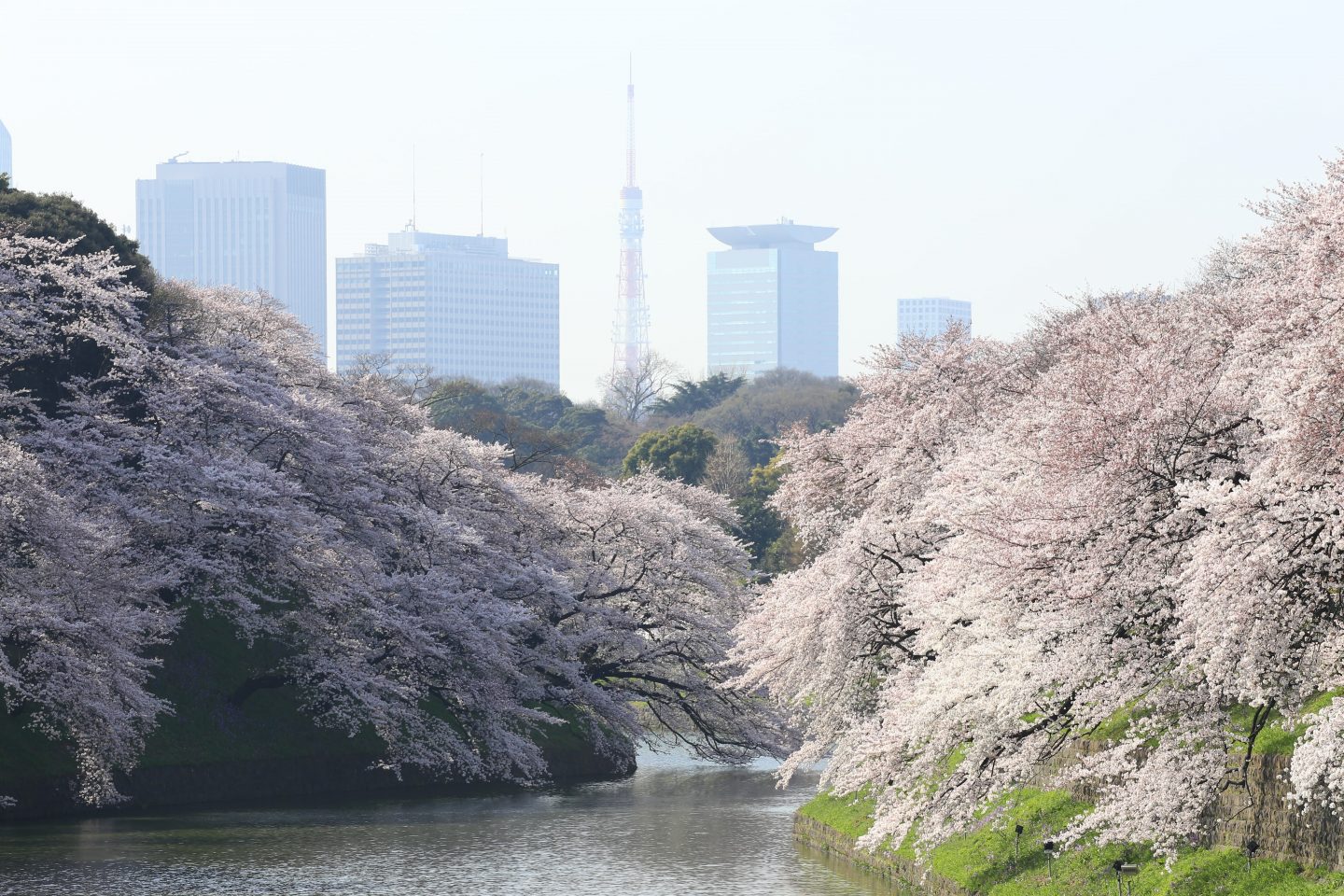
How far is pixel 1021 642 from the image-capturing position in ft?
71.7

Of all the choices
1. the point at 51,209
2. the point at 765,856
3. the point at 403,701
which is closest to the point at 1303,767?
the point at 765,856

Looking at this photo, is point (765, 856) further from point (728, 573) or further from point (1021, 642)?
point (728, 573)

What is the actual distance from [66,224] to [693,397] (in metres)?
90.3

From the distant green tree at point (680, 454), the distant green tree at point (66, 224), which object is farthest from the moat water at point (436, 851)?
the distant green tree at point (680, 454)

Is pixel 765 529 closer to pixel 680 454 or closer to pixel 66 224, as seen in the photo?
pixel 680 454

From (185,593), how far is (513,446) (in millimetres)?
54020

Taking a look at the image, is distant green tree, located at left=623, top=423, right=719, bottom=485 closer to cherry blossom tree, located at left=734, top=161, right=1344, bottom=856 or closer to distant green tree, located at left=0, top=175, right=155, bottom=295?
distant green tree, located at left=0, top=175, right=155, bottom=295

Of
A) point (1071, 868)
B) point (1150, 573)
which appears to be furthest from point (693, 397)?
point (1150, 573)

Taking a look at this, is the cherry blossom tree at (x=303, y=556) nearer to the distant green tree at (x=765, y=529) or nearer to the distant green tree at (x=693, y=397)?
the distant green tree at (x=765, y=529)

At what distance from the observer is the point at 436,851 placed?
33.0m

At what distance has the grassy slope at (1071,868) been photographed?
19.6m

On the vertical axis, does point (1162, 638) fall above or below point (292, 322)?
below

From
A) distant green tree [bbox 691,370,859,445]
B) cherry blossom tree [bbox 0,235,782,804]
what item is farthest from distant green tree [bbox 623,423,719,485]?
cherry blossom tree [bbox 0,235,782,804]

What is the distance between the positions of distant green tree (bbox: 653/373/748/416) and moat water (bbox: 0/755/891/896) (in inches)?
3673
